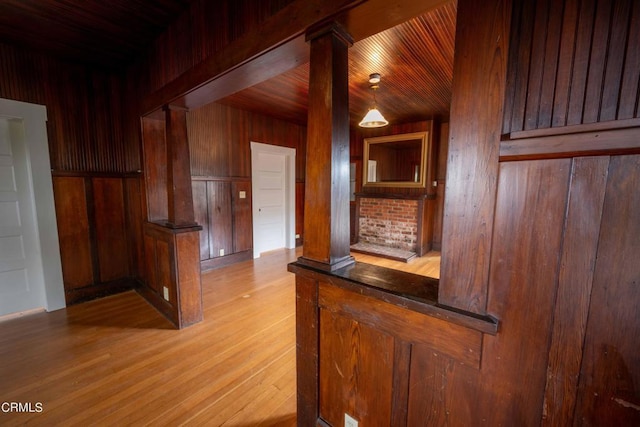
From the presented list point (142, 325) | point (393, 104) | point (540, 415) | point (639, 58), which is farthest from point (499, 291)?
point (393, 104)

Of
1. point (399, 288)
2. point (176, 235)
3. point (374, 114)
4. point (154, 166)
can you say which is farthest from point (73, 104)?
point (399, 288)

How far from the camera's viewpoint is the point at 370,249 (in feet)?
16.2

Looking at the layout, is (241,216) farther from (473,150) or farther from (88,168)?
(473,150)

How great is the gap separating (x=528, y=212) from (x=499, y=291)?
257mm

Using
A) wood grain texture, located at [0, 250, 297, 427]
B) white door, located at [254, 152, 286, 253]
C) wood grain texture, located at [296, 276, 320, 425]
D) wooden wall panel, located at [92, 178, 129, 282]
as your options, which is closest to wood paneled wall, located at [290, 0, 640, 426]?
wood grain texture, located at [296, 276, 320, 425]

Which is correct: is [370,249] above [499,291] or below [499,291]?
below

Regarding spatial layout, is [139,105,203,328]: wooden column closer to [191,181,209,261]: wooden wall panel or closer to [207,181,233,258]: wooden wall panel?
[191,181,209,261]: wooden wall panel

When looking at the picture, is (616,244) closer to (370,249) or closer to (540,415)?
(540,415)

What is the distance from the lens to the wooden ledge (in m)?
0.81

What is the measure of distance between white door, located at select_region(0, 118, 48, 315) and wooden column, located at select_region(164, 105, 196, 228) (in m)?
1.48

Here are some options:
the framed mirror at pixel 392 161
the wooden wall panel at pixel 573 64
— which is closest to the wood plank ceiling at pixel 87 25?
the wooden wall panel at pixel 573 64

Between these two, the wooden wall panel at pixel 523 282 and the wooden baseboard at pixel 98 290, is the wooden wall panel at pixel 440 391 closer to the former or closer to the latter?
the wooden wall panel at pixel 523 282

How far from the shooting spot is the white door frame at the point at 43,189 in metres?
2.39

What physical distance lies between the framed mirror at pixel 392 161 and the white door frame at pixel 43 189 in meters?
4.65
